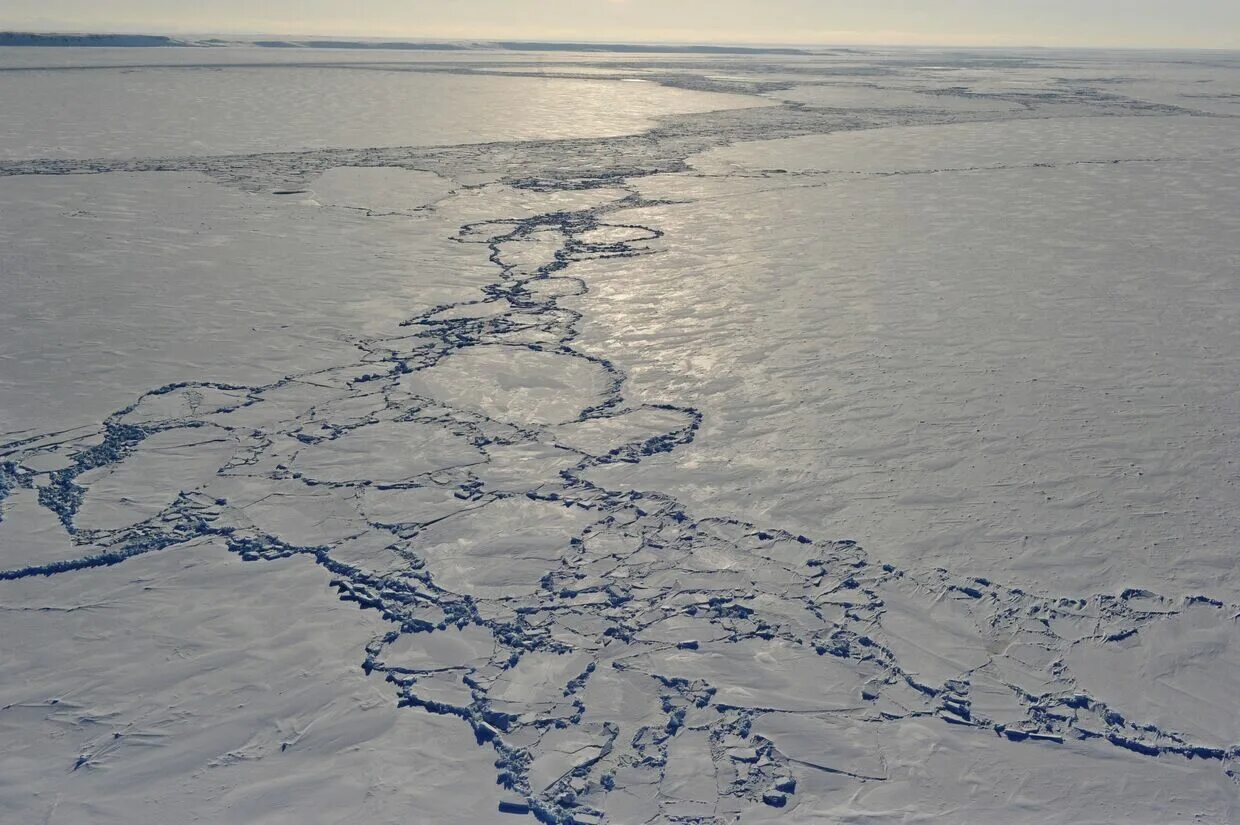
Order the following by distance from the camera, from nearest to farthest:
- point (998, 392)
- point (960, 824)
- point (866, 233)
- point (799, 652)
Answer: point (960, 824) → point (799, 652) → point (998, 392) → point (866, 233)

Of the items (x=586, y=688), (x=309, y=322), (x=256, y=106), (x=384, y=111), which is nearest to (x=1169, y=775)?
(x=586, y=688)

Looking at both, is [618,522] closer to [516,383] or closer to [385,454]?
[385,454]

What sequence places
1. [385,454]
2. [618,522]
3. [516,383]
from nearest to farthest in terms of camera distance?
[618,522] → [385,454] → [516,383]

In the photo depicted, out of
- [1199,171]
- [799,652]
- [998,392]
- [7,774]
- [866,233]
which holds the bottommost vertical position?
[7,774]

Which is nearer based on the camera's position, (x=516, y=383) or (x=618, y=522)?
(x=618, y=522)

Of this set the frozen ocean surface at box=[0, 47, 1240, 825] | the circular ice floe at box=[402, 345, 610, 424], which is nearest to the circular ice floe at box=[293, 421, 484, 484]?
the frozen ocean surface at box=[0, 47, 1240, 825]

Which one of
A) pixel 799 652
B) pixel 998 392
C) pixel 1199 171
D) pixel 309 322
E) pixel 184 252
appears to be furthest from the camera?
pixel 1199 171

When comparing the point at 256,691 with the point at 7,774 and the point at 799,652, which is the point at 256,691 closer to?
the point at 7,774

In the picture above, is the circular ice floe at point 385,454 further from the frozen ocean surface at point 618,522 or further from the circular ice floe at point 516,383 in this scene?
the circular ice floe at point 516,383

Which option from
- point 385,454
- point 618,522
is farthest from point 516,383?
point 618,522
